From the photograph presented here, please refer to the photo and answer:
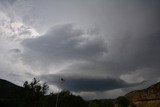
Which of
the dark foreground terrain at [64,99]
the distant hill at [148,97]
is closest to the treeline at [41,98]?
the dark foreground terrain at [64,99]

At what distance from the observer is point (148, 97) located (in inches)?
821

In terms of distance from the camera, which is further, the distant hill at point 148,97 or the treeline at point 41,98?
the treeline at point 41,98

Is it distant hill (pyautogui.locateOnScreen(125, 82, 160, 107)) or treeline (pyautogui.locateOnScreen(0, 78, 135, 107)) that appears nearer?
distant hill (pyautogui.locateOnScreen(125, 82, 160, 107))

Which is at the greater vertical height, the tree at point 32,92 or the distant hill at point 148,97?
the tree at point 32,92

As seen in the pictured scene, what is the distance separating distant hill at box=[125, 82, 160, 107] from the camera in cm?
1956

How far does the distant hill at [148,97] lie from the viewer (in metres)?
19.6

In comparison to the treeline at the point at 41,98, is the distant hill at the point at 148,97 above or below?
below

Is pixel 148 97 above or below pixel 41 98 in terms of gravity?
below

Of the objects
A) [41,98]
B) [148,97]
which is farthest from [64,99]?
[148,97]

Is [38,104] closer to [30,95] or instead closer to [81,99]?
[30,95]

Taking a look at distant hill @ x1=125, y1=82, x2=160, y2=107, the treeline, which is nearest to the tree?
the treeline

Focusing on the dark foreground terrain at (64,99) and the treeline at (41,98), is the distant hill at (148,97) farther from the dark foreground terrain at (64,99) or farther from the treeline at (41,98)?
the treeline at (41,98)

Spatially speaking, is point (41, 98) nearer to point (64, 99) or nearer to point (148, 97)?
point (64, 99)

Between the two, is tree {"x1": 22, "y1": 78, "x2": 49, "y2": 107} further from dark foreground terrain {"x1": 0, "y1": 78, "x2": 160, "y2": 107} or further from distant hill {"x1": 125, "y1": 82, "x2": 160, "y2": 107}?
distant hill {"x1": 125, "y1": 82, "x2": 160, "y2": 107}
